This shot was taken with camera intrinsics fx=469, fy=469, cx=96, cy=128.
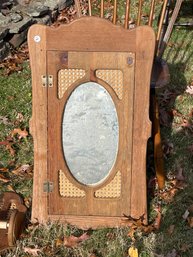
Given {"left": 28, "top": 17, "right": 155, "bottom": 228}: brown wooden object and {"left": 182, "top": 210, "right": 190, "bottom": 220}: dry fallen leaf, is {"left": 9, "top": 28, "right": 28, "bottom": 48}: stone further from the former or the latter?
{"left": 182, "top": 210, "right": 190, "bottom": 220}: dry fallen leaf

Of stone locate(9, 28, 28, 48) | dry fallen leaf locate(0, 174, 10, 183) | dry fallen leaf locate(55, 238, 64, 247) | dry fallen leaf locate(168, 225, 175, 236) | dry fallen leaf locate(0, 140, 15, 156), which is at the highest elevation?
stone locate(9, 28, 28, 48)

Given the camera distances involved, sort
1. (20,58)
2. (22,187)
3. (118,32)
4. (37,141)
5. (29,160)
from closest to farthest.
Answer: (118,32)
(37,141)
(22,187)
(29,160)
(20,58)

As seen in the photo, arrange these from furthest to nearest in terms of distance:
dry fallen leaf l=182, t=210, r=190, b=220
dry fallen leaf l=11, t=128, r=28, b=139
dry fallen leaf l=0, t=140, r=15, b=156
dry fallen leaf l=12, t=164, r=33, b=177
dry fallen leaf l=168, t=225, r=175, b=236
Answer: dry fallen leaf l=11, t=128, r=28, b=139, dry fallen leaf l=0, t=140, r=15, b=156, dry fallen leaf l=12, t=164, r=33, b=177, dry fallen leaf l=182, t=210, r=190, b=220, dry fallen leaf l=168, t=225, r=175, b=236

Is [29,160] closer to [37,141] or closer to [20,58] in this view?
[37,141]

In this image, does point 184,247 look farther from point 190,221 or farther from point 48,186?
point 48,186

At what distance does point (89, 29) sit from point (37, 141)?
2.86ft

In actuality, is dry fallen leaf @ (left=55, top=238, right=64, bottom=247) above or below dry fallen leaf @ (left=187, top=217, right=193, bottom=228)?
below

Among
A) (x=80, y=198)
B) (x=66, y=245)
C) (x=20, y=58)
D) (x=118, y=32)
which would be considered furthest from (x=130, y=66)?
(x=20, y=58)

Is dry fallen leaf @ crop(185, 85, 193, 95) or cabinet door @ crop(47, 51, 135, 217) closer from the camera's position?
cabinet door @ crop(47, 51, 135, 217)

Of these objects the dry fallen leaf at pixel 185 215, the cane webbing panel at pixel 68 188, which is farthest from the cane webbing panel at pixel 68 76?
the dry fallen leaf at pixel 185 215

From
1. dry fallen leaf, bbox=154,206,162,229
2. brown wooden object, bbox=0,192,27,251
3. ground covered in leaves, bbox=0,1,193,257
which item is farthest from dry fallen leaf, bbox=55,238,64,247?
dry fallen leaf, bbox=154,206,162,229

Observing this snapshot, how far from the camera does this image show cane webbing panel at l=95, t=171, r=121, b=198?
134 inches

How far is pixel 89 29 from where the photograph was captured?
3.11 m

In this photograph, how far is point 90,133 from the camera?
332 cm
